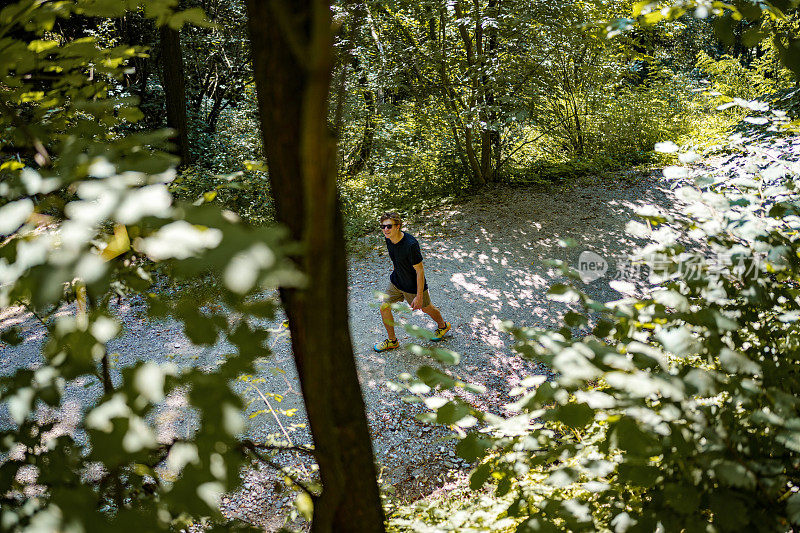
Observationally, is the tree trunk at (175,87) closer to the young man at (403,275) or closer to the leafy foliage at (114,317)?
the young man at (403,275)

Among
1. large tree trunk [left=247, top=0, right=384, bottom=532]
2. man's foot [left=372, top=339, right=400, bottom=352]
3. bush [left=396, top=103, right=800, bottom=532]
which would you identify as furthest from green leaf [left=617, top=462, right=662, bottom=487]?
man's foot [left=372, top=339, right=400, bottom=352]

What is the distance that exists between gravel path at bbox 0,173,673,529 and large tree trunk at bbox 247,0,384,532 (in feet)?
2.64

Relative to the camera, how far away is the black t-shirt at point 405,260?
535cm

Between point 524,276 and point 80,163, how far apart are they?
23.3 feet

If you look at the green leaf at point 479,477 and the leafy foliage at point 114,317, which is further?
the green leaf at point 479,477

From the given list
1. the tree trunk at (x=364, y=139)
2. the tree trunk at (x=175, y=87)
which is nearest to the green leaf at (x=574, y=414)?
the tree trunk at (x=364, y=139)

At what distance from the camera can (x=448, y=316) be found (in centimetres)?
658

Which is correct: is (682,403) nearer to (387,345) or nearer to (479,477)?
(479,477)

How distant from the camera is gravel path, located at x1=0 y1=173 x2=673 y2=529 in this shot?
168 inches

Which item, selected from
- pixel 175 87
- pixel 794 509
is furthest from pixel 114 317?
pixel 175 87

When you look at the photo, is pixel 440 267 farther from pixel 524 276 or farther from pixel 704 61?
pixel 704 61

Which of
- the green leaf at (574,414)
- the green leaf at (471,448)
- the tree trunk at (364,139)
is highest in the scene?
the tree trunk at (364,139)

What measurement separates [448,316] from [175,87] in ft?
24.8

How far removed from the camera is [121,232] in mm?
1012
